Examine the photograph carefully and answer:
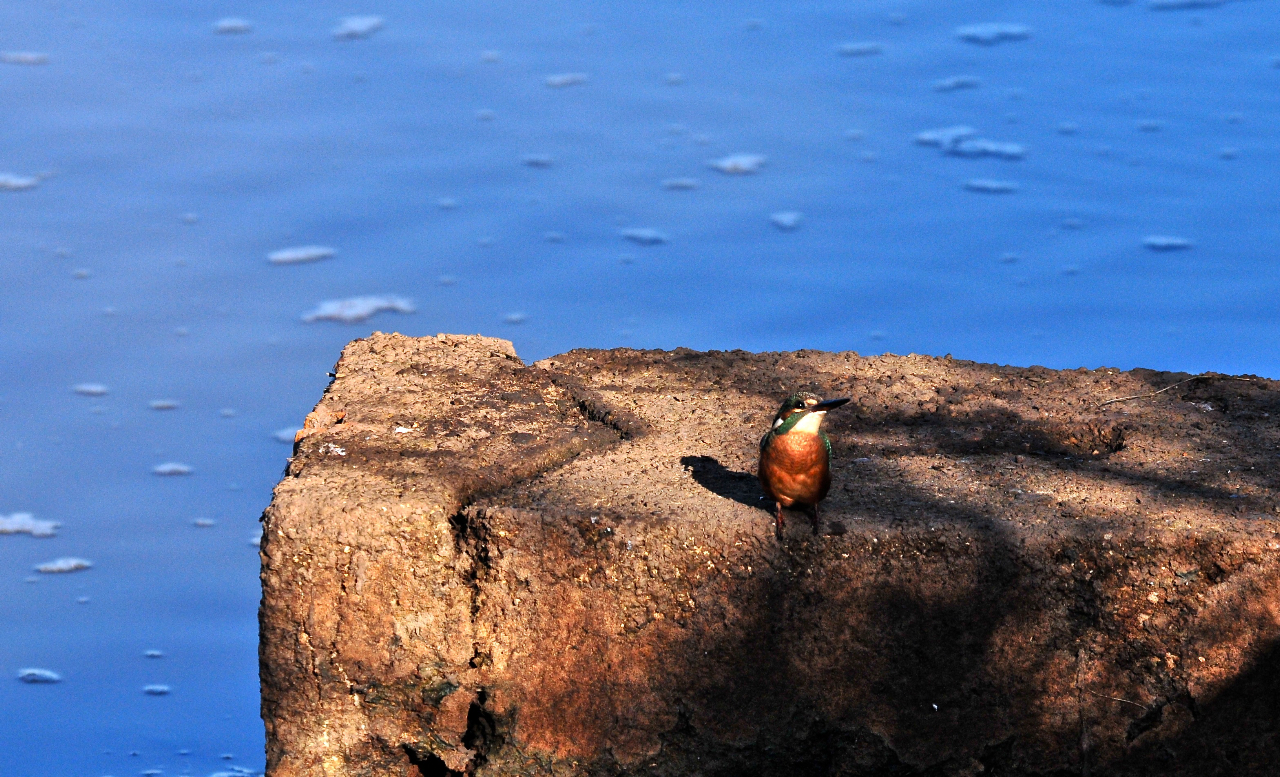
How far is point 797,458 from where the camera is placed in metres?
2.48

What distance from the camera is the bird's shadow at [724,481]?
8.69ft

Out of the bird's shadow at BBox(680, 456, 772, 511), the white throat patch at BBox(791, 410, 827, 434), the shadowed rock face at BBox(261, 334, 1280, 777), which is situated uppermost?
the white throat patch at BBox(791, 410, 827, 434)

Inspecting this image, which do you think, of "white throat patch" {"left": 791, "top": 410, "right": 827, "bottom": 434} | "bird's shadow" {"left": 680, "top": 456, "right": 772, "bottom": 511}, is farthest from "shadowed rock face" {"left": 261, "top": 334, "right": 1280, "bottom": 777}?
"white throat patch" {"left": 791, "top": 410, "right": 827, "bottom": 434}

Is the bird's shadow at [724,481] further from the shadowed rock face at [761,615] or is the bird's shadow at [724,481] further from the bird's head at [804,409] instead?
the bird's head at [804,409]

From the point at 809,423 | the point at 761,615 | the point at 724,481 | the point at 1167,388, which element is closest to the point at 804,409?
the point at 809,423

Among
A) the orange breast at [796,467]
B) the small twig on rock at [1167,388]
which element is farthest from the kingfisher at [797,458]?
the small twig on rock at [1167,388]

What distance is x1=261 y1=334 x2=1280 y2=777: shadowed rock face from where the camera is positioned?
2.54m

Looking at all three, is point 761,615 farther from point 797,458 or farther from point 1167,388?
point 1167,388

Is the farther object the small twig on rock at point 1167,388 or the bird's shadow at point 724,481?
the small twig on rock at point 1167,388

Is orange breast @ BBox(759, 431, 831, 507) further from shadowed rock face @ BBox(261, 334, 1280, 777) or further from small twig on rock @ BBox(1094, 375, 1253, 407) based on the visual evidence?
small twig on rock @ BBox(1094, 375, 1253, 407)

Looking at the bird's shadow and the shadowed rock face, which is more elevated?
the bird's shadow

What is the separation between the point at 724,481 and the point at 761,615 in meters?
0.28

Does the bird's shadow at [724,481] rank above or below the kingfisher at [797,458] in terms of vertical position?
below

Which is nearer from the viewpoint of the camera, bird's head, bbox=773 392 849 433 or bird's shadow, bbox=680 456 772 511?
bird's head, bbox=773 392 849 433
